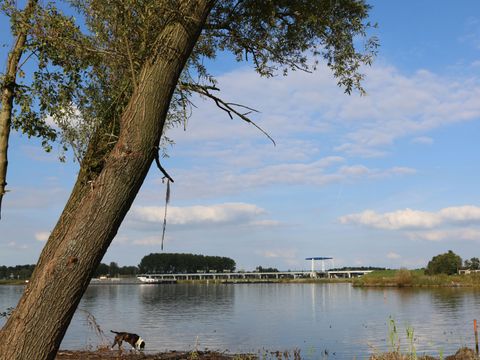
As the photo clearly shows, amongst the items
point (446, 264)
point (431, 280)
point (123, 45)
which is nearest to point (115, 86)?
point (123, 45)

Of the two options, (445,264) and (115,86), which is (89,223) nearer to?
(115,86)

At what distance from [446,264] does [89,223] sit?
427ft

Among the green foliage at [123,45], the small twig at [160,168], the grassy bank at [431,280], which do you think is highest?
the green foliage at [123,45]

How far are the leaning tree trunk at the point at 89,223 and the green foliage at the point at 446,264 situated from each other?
12906cm

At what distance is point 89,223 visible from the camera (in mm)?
5234

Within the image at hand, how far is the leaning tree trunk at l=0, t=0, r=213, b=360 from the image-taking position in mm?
5066

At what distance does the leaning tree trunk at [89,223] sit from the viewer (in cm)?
507

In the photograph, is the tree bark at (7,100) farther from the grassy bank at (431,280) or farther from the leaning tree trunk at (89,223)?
the grassy bank at (431,280)

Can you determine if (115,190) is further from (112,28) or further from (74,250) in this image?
(112,28)

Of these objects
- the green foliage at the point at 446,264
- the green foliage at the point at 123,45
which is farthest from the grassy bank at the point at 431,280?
the green foliage at the point at 123,45

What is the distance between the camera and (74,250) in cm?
516

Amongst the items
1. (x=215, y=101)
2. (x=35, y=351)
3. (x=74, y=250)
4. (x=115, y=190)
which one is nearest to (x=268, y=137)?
(x=215, y=101)

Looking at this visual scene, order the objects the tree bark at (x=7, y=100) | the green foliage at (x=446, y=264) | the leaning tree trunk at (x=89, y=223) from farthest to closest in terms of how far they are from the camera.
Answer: the green foliage at (x=446, y=264) → the tree bark at (x=7, y=100) → the leaning tree trunk at (x=89, y=223)

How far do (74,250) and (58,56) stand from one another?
14.3 ft
